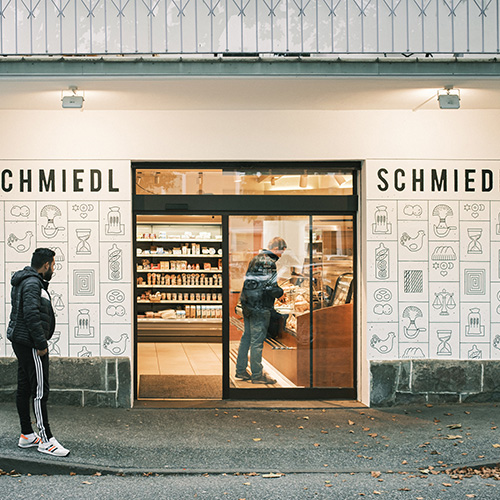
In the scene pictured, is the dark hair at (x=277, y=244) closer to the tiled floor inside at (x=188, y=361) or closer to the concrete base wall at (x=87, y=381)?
the tiled floor inside at (x=188, y=361)

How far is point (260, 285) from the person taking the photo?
26.8ft

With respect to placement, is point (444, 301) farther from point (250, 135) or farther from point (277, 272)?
point (250, 135)

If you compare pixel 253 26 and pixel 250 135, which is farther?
pixel 250 135

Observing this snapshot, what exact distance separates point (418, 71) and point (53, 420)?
5.46 metres

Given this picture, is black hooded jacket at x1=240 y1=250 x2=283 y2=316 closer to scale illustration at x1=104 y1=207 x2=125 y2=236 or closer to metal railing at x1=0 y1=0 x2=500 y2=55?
scale illustration at x1=104 y1=207 x2=125 y2=236

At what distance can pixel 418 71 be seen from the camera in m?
6.48

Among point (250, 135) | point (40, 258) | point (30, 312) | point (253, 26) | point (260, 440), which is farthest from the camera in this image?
point (250, 135)

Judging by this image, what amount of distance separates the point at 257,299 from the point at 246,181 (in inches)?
61.1

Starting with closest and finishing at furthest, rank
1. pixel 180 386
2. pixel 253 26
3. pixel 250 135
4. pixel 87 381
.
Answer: pixel 253 26 → pixel 87 381 → pixel 250 135 → pixel 180 386

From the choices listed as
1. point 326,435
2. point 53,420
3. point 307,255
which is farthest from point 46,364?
point 307,255

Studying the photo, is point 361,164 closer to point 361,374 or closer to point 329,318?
point 329,318

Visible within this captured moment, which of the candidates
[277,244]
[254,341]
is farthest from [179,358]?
[277,244]

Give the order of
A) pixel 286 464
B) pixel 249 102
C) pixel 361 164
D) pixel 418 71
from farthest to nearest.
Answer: pixel 361 164, pixel 249 102, pixel 418 71, pixel 286 464

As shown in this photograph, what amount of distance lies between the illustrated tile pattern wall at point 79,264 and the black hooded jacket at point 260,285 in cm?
153
